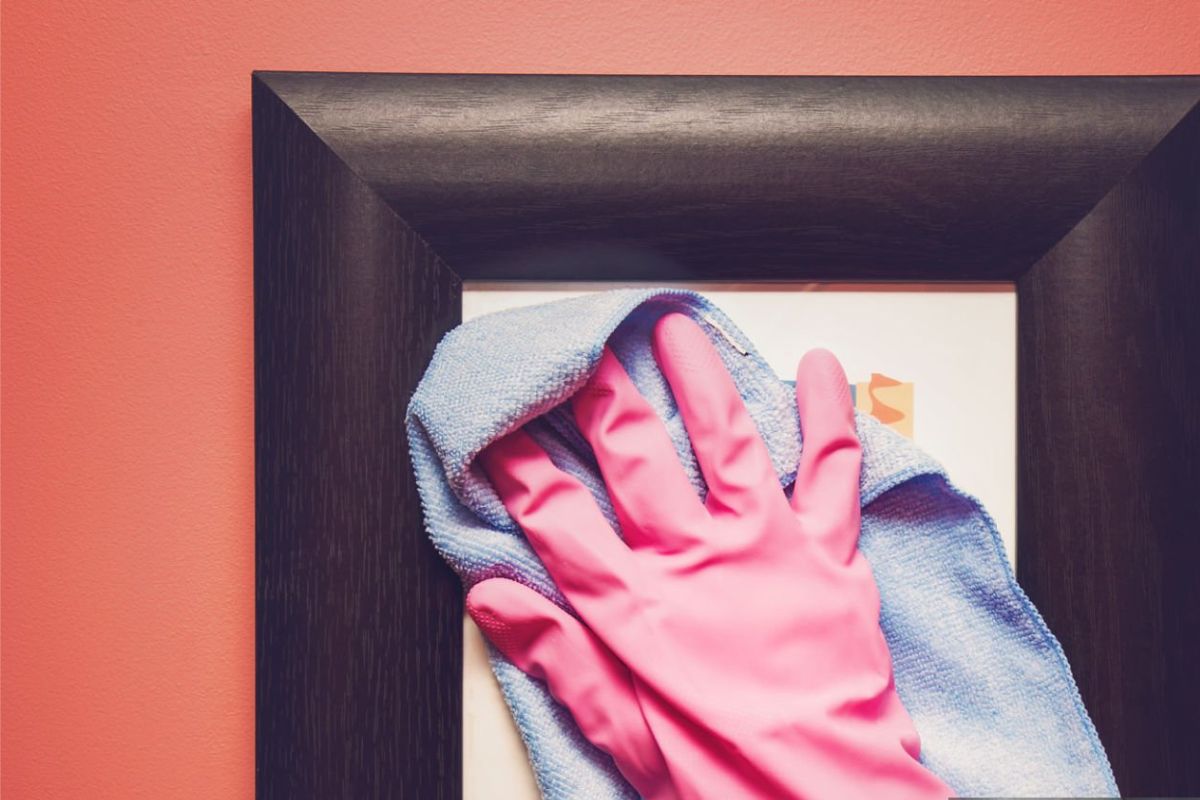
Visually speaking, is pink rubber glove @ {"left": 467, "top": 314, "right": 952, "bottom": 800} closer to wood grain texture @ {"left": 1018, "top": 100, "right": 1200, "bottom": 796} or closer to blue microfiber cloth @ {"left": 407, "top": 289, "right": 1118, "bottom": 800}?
blue microfiber cloth @ {"left": 407, "top": 289, "right": 1118, "bottom": 800}

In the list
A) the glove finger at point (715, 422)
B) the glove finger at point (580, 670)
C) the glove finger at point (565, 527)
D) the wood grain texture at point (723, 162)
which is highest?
the wood grain texture at point (723, 162)

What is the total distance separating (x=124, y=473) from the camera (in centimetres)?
47

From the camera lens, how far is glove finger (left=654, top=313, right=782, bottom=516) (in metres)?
0.40

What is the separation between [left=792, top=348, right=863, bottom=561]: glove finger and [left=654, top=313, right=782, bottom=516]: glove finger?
2cm

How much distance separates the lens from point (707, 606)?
0.39 metres

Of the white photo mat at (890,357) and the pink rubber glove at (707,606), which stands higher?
the white photo mat at (890,357)

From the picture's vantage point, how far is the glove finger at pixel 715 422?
0.40 meters

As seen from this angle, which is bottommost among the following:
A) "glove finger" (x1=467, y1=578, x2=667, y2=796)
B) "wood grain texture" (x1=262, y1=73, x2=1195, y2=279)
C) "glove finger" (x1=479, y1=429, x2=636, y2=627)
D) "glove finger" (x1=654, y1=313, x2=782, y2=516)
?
"glove finger" (x1=467, y1=578, x2=667, y2=796)

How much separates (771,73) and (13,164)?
17.8 inches

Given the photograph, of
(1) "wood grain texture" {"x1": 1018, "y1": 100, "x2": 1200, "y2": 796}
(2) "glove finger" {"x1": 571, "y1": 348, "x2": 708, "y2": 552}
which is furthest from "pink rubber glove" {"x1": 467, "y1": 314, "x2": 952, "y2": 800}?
(1) "wood grain texture" {"x1": 1018, "y1": 100, "x2": 1200, "y2": 796}

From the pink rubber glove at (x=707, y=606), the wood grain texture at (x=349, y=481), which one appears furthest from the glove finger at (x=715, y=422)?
the wood grain texture at (x=349, y=481)

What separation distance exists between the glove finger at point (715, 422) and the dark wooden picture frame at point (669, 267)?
45mm

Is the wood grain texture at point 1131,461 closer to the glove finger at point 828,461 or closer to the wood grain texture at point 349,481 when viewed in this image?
the glove finger at point 828,461

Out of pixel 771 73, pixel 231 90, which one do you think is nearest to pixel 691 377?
pixel 771 73
